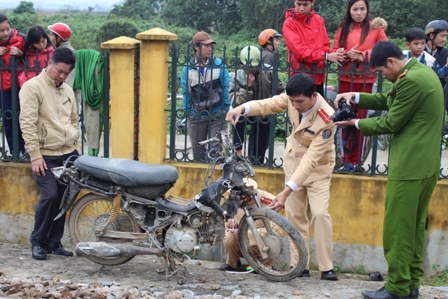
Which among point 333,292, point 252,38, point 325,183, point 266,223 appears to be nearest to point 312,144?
point 325,183

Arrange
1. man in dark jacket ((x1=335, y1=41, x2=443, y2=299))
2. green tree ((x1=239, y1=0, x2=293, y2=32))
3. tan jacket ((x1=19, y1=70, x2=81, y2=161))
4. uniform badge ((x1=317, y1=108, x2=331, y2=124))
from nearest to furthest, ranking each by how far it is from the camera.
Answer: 1. man in dark jacket ((x1=335, y1=41, x2=443, y2=299))
2. uniform badge ((x1=317, y1=108, x2=331, y2=124))
3. tan jacket ((x1=19, y1=70, x2=81, y2=161))
4. green tree ((x1=239, y1=0, x2=293, y2=32))

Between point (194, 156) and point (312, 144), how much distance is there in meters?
1.97

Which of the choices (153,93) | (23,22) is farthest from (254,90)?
(23,22)

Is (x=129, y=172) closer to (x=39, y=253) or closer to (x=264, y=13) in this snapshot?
(x=39, y=253)

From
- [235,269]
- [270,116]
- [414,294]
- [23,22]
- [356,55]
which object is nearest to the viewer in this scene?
[414,294]

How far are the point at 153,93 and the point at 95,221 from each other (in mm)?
1809

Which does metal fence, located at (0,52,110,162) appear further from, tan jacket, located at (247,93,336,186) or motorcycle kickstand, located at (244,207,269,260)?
motorcycle kickstand, located at (244,207,269,260)

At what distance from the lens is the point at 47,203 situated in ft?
19.4

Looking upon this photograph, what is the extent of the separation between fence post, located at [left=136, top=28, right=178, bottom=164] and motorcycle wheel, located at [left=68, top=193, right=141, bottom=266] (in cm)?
132

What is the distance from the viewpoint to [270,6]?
35.1 m

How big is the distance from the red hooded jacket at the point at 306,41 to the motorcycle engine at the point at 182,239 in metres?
2.25

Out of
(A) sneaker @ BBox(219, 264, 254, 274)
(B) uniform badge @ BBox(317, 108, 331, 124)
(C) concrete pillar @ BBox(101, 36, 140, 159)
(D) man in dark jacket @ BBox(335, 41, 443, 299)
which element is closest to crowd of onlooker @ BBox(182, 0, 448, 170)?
(C) concrete pillar @ BBox(101, 36, 140, 159)

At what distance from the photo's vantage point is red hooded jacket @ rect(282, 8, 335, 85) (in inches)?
255

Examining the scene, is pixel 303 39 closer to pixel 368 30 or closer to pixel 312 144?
pixel 368 30
